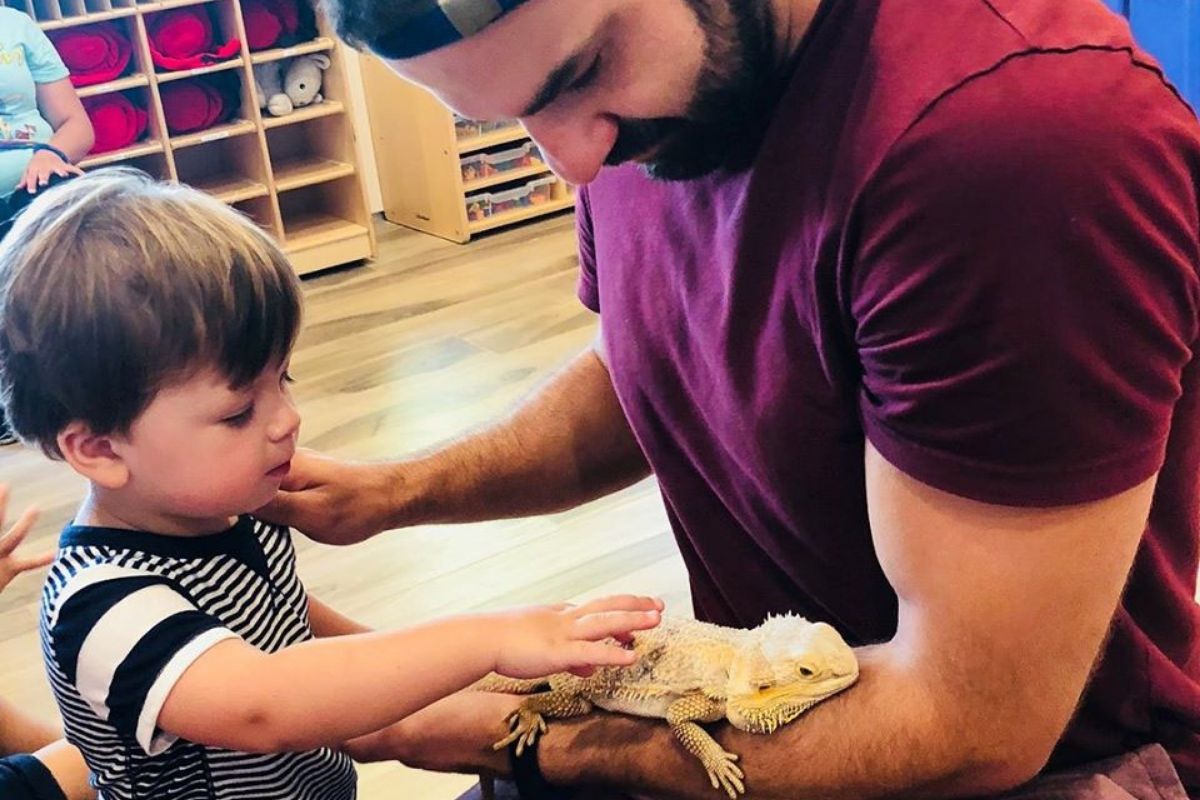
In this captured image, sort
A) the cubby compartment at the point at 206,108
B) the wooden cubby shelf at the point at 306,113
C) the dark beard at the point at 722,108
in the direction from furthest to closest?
the wooden cubby shelf at the point at 306,113 < the cubby compartment at the point at 206,108 < the dark beard at the point at 722,108

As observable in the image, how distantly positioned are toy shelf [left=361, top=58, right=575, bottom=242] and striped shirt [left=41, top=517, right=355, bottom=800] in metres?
3.05

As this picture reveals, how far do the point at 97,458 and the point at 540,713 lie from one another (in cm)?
40

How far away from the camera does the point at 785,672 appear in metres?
0.90

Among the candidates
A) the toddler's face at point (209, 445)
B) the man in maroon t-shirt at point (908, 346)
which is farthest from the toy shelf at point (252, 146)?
the man in maroon t-shirt at point (908, 346)

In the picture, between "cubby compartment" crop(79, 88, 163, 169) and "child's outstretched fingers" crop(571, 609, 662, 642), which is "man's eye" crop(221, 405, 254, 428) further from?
"cubby compartment" crop(79, 88, 163, 169)

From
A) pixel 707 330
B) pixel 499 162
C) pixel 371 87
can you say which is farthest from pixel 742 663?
pixel 371 87

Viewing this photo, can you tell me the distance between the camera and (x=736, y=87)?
32.6 inches

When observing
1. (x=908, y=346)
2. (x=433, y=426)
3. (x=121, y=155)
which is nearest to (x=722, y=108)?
(x=908, y=346)

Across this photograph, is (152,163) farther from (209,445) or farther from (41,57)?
(209,445)

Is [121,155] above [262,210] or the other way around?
above

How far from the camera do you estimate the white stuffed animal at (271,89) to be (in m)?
3.85

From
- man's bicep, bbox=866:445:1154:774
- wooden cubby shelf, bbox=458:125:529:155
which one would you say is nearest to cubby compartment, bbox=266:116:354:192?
wooden cubby shelf, bbox=458:125:529:155

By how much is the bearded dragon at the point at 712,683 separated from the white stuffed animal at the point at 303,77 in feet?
10.5

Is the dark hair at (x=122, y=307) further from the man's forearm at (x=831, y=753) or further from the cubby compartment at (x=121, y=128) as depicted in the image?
the cubby compartment at (x=121, y=128)
